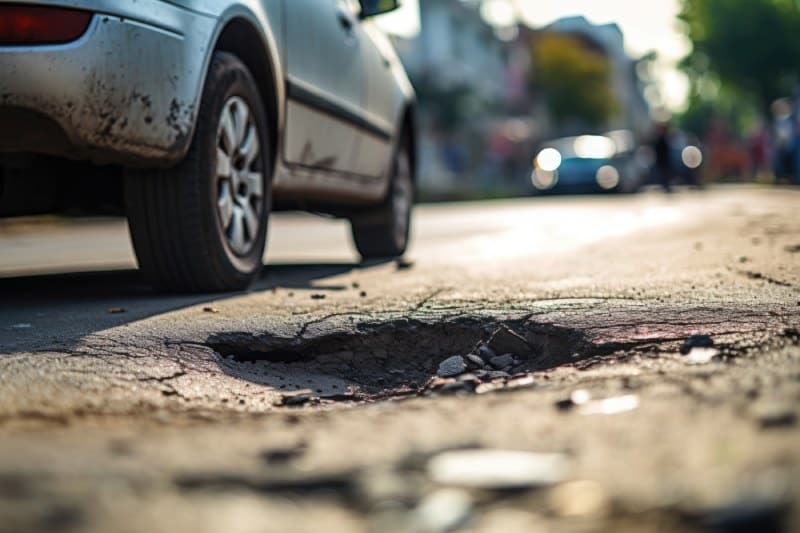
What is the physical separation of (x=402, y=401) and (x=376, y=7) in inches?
151

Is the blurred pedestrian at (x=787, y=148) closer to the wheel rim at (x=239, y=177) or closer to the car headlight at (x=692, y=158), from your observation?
the car headlight at (x=692, y=158)

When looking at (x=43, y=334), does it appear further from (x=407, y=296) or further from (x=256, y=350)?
(x=407, y=296)

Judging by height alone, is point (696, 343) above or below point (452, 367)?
above

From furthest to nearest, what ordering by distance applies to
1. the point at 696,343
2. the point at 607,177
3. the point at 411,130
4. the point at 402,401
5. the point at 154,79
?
the point at 607,177 → the point at 411,130 → the point at 154,79 → the point at 696,343 → the point at 402,401

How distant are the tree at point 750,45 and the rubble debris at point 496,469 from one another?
45309 millimetres

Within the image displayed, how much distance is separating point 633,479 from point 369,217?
17.1 ft

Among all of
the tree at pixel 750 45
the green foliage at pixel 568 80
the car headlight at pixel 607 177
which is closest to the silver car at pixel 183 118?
the car headlight at pixel 607 177

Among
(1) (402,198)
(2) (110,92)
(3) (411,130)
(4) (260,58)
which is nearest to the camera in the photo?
(2) (110,92)

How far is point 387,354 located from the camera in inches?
131

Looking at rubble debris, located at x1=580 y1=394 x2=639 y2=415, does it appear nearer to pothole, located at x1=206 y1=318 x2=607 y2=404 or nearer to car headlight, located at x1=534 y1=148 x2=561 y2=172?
pothole, located at x1=206 y1=318 x2=607 y2=404

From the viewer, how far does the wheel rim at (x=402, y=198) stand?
6.83 m

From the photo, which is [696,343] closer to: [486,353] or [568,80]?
[486,353]

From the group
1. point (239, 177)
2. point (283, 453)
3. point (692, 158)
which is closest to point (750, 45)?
point (692, 158)

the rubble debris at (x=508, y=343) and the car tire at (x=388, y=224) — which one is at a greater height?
the car tire at (x=388, y=224)
